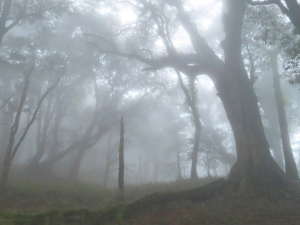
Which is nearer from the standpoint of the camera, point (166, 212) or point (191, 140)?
point (166, 212)

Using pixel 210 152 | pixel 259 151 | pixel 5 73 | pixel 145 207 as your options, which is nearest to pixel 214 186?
pixel 259 151

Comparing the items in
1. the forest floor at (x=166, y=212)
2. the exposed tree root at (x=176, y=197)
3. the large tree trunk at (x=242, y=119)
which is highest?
the large tree trunk at (x=242, y=119)

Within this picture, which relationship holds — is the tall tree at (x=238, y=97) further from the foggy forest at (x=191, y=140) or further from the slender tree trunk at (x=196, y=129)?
the slender tree trunk at (x=196, y=129)

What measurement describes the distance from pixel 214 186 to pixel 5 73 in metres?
23.7

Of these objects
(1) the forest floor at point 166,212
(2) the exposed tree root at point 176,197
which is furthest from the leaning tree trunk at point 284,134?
(2) the exposed tree root at point 176,197

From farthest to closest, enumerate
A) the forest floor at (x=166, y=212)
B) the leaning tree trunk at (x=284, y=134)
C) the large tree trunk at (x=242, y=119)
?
the leaning tree trunk at (x=284, y=134)
the large tree trunk at (x=242, y=119)
the forest floor at (x=166, y=212)

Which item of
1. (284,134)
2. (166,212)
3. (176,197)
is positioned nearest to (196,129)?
(284,134)

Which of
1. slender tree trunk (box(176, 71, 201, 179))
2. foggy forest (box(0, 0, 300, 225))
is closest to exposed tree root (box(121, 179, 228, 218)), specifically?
foggy forest (box(0, 0, 300, 225))

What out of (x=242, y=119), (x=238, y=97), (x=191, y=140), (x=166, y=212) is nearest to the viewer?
(x=166, y=212)

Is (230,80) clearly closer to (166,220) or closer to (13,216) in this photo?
(166,220)

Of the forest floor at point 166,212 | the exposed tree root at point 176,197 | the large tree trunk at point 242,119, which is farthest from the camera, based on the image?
the large tree trunk at point 242,119

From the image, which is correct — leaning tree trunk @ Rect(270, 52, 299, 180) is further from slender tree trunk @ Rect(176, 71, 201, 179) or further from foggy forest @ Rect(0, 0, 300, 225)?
slender tree trunk @ Rect(176, 71, 201, 179)

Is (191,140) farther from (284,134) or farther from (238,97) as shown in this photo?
(238,97)

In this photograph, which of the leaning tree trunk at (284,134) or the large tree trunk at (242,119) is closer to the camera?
the large tree trunk at (242,119)
